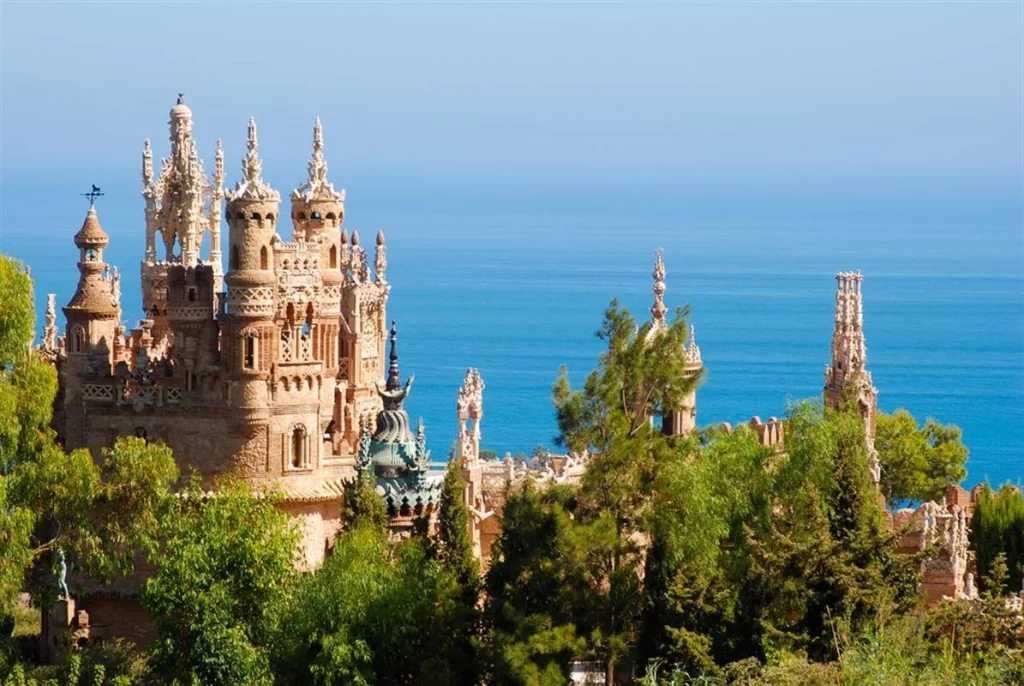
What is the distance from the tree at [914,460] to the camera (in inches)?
2621

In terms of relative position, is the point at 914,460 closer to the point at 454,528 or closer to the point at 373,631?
the point at 454,528

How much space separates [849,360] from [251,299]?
15.2m

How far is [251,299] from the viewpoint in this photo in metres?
52.2

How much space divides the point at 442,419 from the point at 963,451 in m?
58.1

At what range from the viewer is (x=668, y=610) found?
44250 millimetres

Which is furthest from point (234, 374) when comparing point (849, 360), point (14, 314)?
point (849, 360)

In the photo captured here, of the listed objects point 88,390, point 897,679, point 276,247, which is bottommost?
point 897,679

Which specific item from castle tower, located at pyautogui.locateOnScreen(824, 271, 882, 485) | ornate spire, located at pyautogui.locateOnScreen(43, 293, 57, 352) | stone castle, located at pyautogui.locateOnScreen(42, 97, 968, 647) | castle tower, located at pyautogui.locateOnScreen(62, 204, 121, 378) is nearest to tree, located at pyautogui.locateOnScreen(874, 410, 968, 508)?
castle tower, located at pyautogui.locateOnScreen(824, 271, 882, 485)

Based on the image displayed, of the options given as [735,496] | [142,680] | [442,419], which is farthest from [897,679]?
[442,419]

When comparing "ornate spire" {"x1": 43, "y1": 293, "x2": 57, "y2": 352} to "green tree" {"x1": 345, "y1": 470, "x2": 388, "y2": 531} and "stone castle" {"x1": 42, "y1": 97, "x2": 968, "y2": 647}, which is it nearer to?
"stone castle" {"x1": 42, "y1": 97, "x2": 968, "y2": 647}

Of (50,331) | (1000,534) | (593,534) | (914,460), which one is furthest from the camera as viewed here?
(914,460)

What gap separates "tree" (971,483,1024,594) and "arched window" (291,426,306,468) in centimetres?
1487

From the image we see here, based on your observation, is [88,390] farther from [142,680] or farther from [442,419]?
[442,419]

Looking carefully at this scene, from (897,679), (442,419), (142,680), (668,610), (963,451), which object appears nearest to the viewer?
(897,679)
